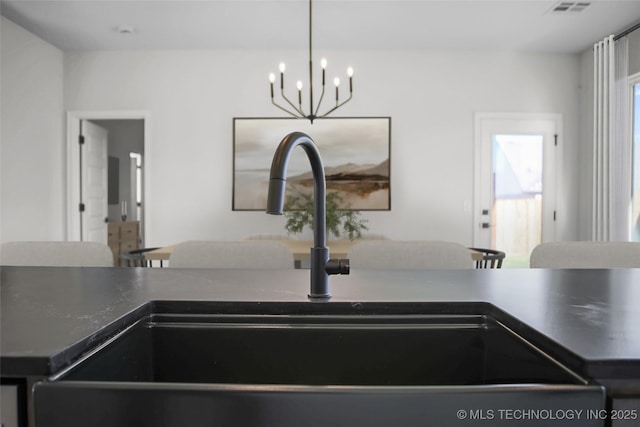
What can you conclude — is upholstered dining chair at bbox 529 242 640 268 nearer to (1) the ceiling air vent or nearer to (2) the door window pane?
(1) the ceiling air vent

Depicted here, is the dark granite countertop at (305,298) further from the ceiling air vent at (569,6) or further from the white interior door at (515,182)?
the white interior door at (515,182)

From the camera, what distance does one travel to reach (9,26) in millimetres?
3600

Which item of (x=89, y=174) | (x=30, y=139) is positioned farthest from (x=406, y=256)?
(x=89, y=174)

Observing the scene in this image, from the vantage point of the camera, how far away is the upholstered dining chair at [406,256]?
4.88 ft

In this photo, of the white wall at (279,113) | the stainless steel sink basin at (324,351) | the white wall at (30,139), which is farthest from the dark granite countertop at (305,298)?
the white wall at (279,113)

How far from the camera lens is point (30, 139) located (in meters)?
3.88

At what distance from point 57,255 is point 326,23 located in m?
2.92

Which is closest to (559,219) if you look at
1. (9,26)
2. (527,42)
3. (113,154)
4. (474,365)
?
(527,42)

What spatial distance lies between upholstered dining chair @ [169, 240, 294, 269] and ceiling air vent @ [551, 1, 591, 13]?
3.19 meters

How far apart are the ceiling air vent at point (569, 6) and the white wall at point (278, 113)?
0.95 m

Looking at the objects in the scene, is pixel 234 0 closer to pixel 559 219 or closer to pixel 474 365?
pixel 474 365

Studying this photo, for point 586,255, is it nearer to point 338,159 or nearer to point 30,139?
point 338,159

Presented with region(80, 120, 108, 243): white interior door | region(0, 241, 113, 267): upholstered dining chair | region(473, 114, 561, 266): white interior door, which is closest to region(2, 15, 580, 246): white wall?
region(473, 114, 561, 266): white interior door

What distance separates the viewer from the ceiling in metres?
3.39
